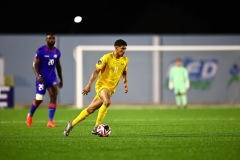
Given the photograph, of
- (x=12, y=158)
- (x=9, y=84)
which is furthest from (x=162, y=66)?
(x=12, y=158)

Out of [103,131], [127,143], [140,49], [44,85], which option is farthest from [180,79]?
[127,143]

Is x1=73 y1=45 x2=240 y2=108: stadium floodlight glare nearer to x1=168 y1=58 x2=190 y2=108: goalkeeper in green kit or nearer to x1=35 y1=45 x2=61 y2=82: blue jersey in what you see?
x1=168 y1=58 x2=190 y2=108: goalkeeper in green kit

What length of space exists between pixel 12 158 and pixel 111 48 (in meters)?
16.8

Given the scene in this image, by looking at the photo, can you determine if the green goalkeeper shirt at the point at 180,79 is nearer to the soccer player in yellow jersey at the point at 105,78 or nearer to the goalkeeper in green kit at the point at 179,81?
the goalkeeper in green kit at the point at 179,81
